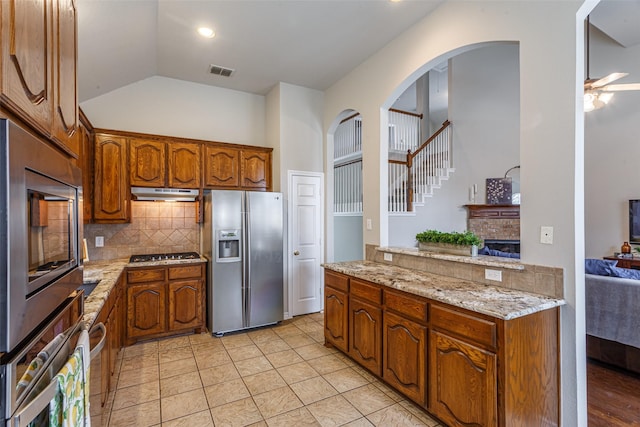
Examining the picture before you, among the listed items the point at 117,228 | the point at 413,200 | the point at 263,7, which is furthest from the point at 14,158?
the point at 413,200

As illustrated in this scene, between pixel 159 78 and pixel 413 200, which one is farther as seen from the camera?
pixel 413 200

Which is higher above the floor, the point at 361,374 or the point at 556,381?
the point at 556,381

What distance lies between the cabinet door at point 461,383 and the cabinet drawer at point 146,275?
298 centimetres

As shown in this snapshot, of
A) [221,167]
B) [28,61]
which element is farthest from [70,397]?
[221,167]

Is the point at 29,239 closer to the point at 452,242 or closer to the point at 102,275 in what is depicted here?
the point at 102,275

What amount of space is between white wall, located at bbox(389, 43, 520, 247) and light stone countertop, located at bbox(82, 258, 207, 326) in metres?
4.72

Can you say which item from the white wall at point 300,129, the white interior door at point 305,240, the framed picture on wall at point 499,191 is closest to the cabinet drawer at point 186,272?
the white interior door at point 305,240

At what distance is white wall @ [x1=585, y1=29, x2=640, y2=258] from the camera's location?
4.80 m

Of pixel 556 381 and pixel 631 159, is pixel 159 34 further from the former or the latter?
pixel 631 159

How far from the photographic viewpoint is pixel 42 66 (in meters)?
0.89

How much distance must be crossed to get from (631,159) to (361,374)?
17.2 feet

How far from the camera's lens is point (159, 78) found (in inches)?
168

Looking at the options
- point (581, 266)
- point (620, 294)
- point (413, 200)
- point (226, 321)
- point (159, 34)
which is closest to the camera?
point (581, 266)

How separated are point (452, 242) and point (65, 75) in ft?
8.91
